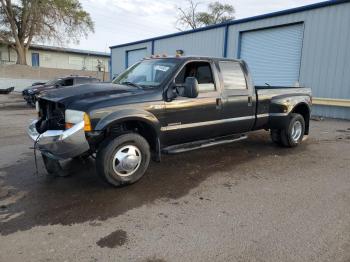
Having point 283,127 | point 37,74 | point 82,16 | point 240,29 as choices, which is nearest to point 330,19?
point 240,29

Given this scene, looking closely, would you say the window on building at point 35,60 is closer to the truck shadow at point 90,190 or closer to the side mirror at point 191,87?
the truck shadow at point 90,190

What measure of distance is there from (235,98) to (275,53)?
10872mm

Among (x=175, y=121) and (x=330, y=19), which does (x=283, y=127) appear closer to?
(x=175, y=121)

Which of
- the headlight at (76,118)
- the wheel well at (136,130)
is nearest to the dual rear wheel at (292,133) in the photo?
the wheel well at (136,130)

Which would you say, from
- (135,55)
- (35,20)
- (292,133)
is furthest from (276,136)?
(35,20)

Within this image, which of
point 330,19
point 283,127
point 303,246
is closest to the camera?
point 303,246

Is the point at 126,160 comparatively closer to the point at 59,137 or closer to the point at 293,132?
the point at 59,137

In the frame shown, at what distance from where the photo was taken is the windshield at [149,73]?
16.8 feet

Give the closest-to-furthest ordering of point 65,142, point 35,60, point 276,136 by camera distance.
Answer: point 65,142 → point 276,136 → point 35,60

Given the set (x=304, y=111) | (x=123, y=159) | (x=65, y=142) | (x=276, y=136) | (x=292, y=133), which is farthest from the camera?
(x=304, y=111)

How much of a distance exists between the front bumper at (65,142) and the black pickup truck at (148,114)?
0.5 inches

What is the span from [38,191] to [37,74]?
3314 cm

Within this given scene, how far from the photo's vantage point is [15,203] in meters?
4.16

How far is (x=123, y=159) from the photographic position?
4.46m
